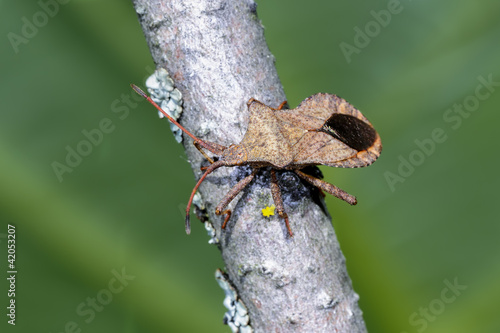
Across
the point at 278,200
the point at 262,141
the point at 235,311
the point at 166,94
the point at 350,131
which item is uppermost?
the point at 166,94

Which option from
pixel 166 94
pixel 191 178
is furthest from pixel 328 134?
pixel 191 178

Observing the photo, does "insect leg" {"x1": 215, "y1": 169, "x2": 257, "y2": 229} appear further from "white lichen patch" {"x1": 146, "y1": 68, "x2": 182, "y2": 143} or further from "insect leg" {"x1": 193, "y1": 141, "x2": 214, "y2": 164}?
"white lichen patch" {"x1": 146, "y1": 68, "x2": 182, "y2": 143}

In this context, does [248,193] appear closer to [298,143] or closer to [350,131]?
A: [298,143]

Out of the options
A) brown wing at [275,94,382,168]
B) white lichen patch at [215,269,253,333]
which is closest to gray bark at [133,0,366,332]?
white lichen patch at [215,269,253,333]

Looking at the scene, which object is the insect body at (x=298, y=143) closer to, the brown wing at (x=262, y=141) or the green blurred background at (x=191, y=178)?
the brown wing at (x=262, y=141)

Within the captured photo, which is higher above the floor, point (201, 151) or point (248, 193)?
point (201, 151)

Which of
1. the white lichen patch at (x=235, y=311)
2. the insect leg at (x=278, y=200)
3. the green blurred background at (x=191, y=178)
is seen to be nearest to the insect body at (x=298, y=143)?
the insect leg at (x=278, y=200)
